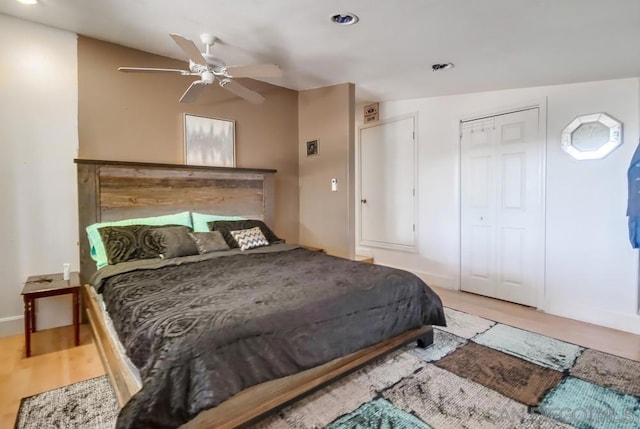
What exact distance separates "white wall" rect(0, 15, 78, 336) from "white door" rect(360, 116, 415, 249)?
3597 mm

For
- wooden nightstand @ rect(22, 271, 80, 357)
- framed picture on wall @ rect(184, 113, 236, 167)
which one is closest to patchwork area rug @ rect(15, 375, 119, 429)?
wooden nightstand @ rect(22, 271, 80, 357)

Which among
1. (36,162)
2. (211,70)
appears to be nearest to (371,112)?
(211,70)

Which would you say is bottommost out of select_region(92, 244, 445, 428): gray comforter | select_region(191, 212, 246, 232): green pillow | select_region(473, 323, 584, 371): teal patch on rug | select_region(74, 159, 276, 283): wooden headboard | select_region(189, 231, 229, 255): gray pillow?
select_region(473, 323, 584, 371): teal patch on rug

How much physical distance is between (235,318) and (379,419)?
93 centimetres

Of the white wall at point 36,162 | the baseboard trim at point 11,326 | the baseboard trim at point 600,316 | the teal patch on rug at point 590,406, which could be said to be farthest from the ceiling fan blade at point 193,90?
the baseboard trim at point 600,316

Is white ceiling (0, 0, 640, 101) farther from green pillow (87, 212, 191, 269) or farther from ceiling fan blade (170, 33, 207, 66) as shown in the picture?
green pillow (87, 212, 191, 269)

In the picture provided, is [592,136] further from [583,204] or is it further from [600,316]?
[600,316]

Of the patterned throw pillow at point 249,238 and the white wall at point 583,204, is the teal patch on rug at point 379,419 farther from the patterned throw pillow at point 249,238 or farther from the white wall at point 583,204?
the white wall at point 583,204

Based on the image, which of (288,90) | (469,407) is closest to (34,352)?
(469,407)

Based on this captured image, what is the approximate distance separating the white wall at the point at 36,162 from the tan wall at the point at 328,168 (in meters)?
2.51

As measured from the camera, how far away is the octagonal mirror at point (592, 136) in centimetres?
300

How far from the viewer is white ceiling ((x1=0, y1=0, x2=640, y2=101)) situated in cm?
220

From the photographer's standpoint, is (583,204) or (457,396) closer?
(457,396)

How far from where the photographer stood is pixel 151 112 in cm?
339
